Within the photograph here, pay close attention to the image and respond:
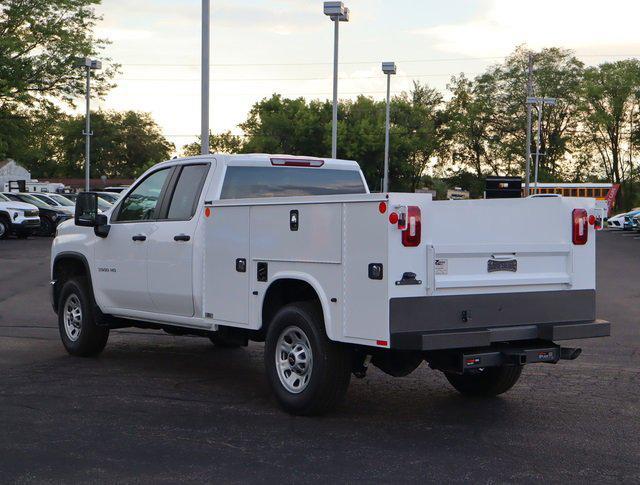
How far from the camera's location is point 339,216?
698 centimetres

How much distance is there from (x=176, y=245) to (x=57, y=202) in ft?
107

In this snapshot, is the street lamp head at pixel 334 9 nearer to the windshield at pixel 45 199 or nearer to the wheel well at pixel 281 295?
the windshield at pixel 45 199

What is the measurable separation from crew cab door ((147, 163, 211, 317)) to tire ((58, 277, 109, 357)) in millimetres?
1185

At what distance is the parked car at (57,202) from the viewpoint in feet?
128

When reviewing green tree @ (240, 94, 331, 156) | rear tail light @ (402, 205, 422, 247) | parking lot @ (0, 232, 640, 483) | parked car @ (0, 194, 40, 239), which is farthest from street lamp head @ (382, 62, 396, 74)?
green tree @ (240, 94, 331, 156)

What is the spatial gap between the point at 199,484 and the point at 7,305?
10.5m

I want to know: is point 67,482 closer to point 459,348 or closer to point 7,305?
point 459,348

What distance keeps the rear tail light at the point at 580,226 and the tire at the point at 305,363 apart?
1917mm

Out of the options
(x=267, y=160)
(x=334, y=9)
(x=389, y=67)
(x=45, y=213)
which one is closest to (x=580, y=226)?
(x=267, y=160)

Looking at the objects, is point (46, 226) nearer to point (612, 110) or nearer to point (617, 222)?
point (617, 222)

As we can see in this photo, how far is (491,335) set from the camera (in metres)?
6.92

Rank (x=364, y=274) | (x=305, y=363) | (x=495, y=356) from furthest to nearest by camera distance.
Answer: (x=305, y=363)
(x=495, y=356)
(x=364, y=274)

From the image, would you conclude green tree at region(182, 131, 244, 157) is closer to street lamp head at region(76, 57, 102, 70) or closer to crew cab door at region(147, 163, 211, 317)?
street lamp head at region(76, 57, 102, 70)

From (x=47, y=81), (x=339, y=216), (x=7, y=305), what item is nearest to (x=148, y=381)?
(x=339, y=216)
